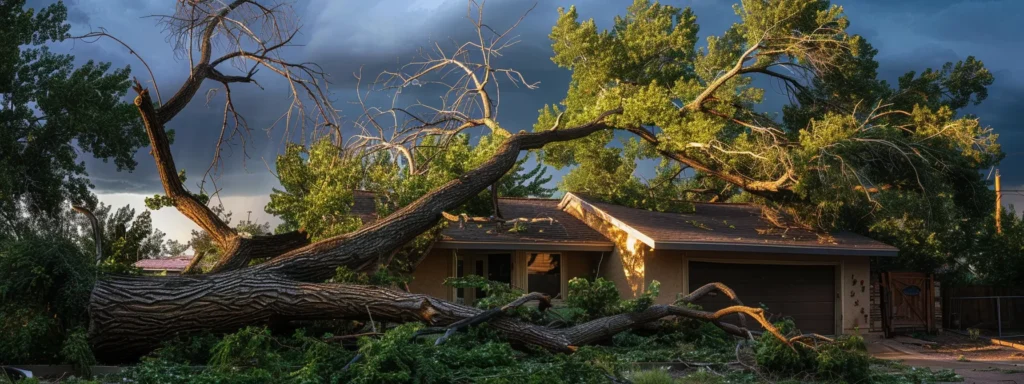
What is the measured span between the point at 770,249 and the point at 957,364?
3991mm

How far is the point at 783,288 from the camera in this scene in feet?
57.1

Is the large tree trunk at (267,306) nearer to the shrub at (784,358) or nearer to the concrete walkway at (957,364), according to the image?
the shrub at (784,358)

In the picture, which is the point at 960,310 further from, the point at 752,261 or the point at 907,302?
the point at 752,261

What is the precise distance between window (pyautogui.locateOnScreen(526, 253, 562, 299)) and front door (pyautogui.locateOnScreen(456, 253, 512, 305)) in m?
0.46

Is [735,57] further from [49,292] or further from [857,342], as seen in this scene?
[49,292]

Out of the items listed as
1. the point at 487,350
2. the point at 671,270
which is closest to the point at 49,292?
the point at 487,350

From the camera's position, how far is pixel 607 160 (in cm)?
2375

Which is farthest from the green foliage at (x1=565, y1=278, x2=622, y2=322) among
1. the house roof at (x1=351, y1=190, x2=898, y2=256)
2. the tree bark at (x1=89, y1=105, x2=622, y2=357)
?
the house roof at (x1=351, y1=190, x2=898, y2=256)

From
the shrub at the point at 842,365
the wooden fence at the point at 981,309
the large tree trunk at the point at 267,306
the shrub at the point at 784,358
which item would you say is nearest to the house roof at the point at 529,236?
the large tree trunk at the point at 267,306

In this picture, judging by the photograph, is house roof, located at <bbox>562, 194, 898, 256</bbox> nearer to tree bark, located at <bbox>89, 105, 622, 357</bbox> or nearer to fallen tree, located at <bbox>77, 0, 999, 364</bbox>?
fallen tree, located at <bbox>77, 0, 999, 364</bbox>

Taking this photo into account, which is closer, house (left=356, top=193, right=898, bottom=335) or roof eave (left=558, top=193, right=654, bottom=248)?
roof eave (left=558, top=193, right=654, bottom=248)

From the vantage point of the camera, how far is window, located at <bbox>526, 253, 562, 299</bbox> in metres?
17.2

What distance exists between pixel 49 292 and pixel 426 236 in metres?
7.16

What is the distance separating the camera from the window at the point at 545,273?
17219mm
